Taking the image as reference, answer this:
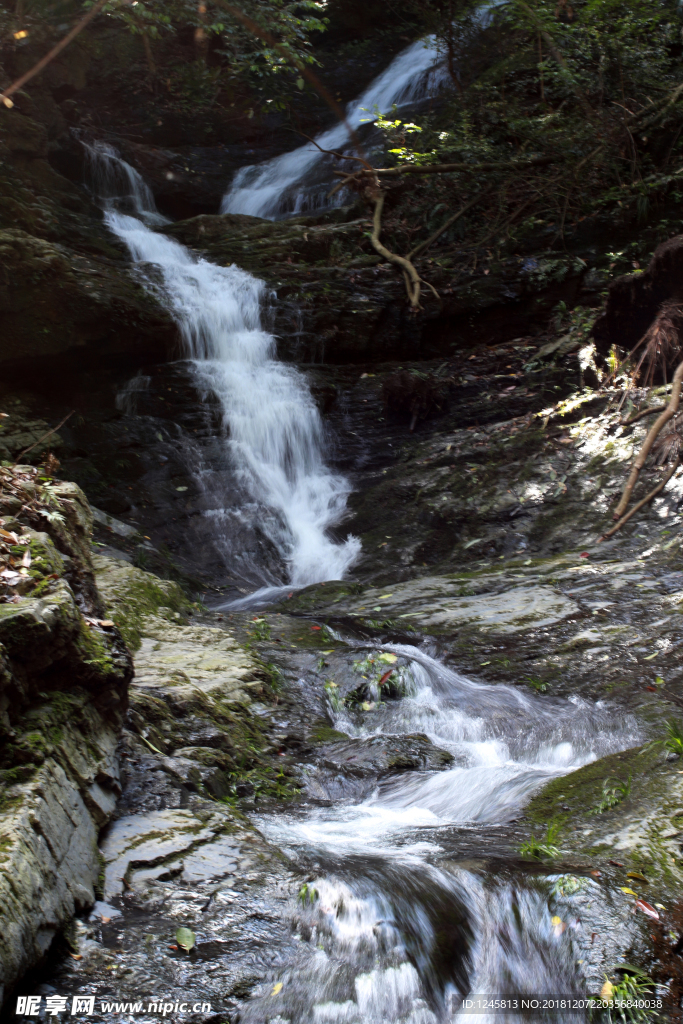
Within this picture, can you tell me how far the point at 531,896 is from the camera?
2875 millimetres

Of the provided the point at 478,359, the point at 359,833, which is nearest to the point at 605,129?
the point at 478,359

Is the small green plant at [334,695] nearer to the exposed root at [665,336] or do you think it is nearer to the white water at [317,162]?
the exposed root at [665,336]

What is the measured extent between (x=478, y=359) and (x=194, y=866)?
1042 centimetres

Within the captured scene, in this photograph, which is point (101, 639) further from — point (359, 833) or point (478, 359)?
point (478, 359)

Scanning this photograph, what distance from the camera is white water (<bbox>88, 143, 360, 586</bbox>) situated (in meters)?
9.88

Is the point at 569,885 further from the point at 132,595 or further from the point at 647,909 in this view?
the point at 132,595

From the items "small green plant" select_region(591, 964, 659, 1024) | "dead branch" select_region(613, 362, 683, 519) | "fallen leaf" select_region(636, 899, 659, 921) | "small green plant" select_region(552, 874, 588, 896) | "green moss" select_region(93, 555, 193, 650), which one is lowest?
"small green plant" select_region(591, 964, 659, 1024)

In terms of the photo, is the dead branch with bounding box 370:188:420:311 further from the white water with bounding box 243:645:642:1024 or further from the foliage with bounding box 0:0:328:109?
the white water with bounding box 243:645:642:1024

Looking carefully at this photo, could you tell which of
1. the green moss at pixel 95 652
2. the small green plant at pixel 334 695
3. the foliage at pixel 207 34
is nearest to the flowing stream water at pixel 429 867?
the small green plant at pixel 334 695

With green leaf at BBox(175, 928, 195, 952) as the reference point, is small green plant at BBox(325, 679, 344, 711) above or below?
above

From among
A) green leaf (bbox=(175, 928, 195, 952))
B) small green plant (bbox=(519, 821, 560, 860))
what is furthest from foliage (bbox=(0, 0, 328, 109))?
green leaf (bbox=(175, 928, 195, 952))

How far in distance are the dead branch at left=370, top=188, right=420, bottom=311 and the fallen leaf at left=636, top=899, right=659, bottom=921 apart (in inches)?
433

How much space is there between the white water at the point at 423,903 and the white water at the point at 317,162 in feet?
48.8

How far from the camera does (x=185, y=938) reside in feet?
8.37
